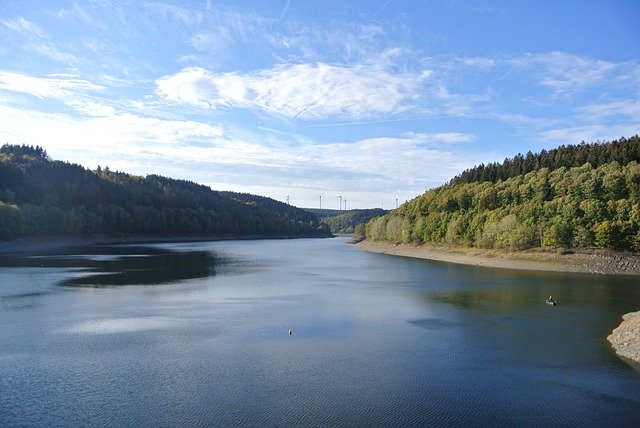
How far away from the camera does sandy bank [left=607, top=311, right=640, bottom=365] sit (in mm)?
22469

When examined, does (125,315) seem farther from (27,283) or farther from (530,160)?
(530,160)

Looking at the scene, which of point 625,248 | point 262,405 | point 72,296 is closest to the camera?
point 262,405

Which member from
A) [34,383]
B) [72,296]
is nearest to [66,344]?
[34,383]

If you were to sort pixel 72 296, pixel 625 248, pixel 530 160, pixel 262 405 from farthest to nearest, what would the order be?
1. pixel 530 160
2. pixel 625 248
3. pixel 72 296
4. pixel 262 405

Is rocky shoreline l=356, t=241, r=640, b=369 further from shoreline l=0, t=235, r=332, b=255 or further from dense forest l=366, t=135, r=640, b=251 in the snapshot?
shoreline l=0, t=235, r=332, b=255

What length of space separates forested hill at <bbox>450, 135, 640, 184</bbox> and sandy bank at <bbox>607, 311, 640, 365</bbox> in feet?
212

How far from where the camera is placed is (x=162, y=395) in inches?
691

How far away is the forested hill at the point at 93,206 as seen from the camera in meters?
102

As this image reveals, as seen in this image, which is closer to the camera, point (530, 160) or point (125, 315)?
point (125, 315)

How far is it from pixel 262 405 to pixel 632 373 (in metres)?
15.1

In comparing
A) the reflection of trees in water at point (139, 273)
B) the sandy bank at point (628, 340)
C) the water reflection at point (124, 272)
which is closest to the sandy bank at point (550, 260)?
the sandy bank at point (628, 340)

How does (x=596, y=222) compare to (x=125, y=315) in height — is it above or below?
above

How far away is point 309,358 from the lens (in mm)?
22422

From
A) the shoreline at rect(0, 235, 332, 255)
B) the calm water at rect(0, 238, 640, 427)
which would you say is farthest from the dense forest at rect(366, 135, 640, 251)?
the shoreline at rect(0, 235, 332, 255)
